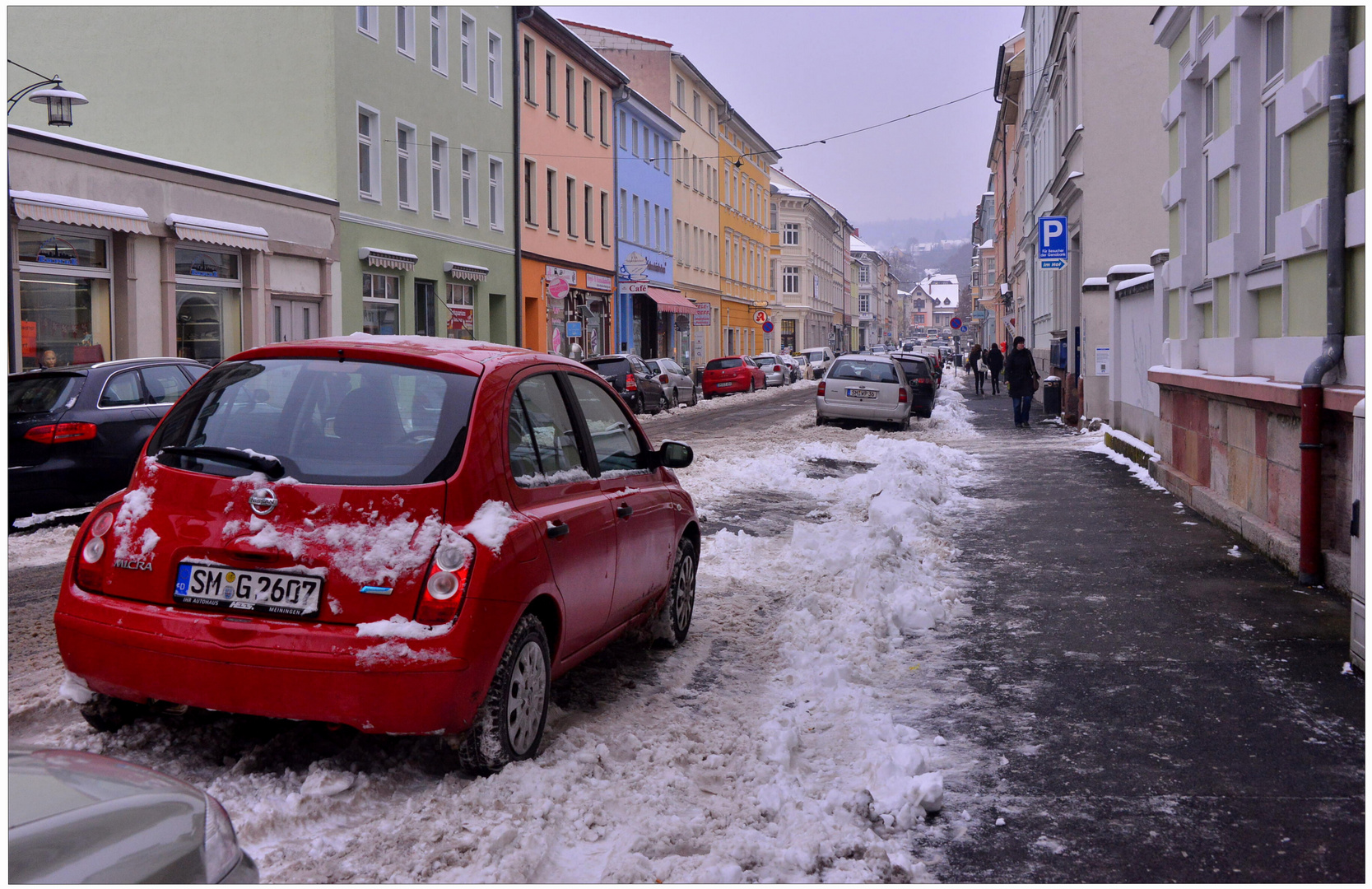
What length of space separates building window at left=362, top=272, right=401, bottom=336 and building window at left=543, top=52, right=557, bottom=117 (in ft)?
39.3

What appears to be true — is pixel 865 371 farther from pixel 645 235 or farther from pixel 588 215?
pixel 645 235

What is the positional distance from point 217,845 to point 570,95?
40.4m

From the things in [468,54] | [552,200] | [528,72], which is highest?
[528,72]

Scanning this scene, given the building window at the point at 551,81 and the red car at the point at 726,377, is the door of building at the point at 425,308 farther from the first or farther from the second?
the red car at the point at 726,377

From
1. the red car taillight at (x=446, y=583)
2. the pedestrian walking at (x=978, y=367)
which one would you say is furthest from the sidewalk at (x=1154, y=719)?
the pedestrian walking at (x=978, y=367)

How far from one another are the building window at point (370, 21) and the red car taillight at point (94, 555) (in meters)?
24.4

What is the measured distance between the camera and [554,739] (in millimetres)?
4902

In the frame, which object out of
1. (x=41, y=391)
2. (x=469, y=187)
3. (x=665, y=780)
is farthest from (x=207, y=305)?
(x=665, y=780)

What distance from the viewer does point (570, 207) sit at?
136ft

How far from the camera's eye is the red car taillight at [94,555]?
14.5 ft

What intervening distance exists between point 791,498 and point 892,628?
6.71 meters

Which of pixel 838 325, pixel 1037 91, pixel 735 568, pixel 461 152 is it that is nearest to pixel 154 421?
pixel 735 568

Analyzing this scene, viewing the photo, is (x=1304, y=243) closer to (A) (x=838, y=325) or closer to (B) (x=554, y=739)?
(B) (x=554, y=739)

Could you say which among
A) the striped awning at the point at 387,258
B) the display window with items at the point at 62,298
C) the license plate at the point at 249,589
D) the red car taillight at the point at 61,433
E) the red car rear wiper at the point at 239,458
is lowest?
the license plate at the point at 249,589
